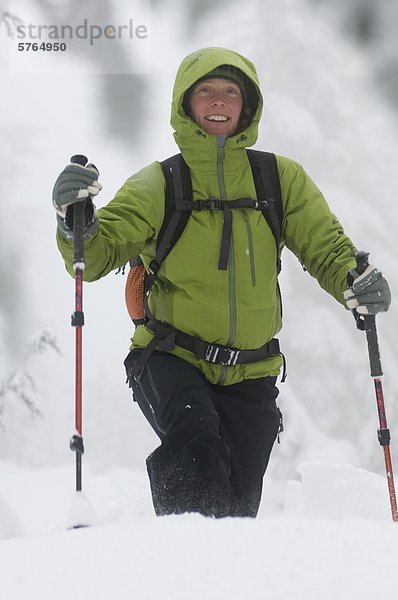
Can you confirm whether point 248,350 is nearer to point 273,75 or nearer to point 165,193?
point 165,193

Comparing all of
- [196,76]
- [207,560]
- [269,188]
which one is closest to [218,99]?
[196,76]

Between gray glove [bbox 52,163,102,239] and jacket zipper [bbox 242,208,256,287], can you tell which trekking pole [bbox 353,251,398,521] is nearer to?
jacket zipper [bbox 242,208,256,287]

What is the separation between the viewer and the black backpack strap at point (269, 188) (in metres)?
3.88

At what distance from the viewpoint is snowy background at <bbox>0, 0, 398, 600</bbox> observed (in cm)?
200

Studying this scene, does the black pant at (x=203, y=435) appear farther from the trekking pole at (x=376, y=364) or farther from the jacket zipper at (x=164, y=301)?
the trekking pole at (x=376, y=364)

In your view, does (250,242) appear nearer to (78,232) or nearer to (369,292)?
(369,292)

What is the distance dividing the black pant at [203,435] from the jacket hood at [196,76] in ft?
4.07

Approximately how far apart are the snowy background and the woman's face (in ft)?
7.11

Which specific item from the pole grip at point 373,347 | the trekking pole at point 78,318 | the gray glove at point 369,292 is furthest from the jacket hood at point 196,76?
the pole grip at point 373,347

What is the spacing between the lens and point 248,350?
3832 millimetres

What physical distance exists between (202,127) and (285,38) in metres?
14.9

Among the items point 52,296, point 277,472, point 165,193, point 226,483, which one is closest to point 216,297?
point 165,193

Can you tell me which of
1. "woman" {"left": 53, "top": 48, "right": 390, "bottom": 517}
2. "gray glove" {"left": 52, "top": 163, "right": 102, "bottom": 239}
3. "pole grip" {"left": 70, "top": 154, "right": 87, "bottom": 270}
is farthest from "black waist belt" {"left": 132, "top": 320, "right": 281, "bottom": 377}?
"gray glove" {"left": 52, "top": 163, "right": 102, "bottom": 239}

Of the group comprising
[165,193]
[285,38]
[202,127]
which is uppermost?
[285,38]
